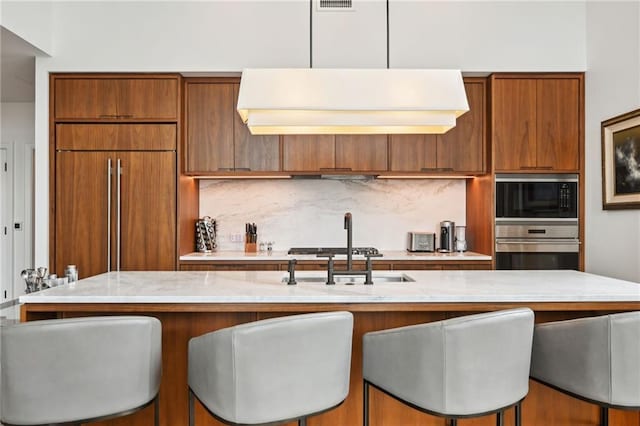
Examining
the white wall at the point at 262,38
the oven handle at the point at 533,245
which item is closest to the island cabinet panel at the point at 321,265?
the oven handle at the point at 533,245

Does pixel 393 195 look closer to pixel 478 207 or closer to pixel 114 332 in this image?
pixel 478 207

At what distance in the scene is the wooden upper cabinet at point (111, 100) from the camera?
4.02 meters

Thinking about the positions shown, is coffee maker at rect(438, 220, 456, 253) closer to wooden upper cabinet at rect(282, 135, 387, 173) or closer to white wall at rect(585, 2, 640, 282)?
wooden upper cabinet at rect(282, 135, 387, 173)

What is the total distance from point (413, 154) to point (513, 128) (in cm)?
83

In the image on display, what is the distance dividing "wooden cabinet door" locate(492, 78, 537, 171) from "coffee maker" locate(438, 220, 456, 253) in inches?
27.0

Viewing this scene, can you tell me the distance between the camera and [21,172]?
579cm

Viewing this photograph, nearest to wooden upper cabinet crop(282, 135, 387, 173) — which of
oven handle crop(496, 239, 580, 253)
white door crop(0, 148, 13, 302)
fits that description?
oven handle crop(496, 239, 580, 253)

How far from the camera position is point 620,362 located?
5.90ft

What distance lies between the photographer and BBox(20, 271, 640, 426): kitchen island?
2104 mm

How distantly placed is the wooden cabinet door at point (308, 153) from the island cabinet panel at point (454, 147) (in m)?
0.52

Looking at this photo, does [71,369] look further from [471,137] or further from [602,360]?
[471,137]

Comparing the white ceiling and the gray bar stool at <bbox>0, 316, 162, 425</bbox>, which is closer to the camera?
the gray bar stool at <bbox>0, 316, 162, 425</bbox>

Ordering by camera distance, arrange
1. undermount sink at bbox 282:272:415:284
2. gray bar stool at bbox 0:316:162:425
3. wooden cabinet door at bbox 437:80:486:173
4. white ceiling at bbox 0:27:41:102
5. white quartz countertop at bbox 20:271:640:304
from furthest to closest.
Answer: wooden cabinet door at bbox 437:80:486:173 < white ceiling at bbox 0:27:41:102 < undermount sink at bbox 282:272:415:284 < white quartz countertop at bbox 20:271:640:304 < gray bar stool at bbox 0:316:162:425

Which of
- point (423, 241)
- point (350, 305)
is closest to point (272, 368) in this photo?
point (350, 305)
